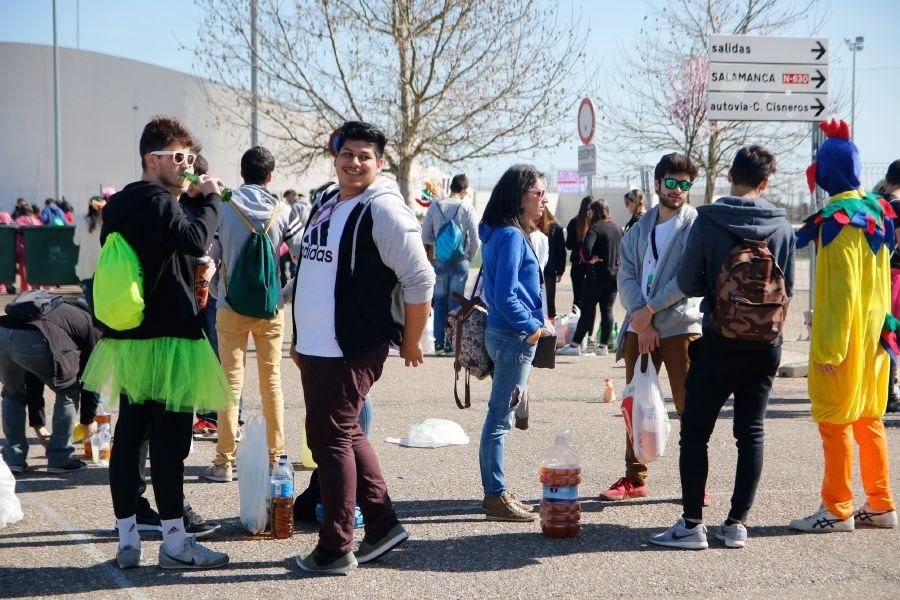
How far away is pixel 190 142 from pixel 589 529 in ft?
9.29

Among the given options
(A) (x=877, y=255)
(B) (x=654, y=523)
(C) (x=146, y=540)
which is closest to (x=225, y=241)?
(C) (x=146, y=540)

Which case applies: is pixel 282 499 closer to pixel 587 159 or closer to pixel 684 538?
pixel 684 538

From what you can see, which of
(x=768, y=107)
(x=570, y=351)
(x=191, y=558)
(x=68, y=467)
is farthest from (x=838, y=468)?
(x=570, y=351)

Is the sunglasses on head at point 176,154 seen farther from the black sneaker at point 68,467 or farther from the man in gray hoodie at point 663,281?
the black sneaker at point 68,467

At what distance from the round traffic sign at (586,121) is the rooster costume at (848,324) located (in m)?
7.73

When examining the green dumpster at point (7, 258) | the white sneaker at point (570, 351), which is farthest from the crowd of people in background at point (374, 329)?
the green dumpster at point (7, 258)

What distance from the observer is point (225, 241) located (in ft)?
20.5

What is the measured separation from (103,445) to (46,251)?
14181mm

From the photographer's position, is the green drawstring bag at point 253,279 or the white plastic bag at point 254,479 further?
the green drawstring bag at point 253,279

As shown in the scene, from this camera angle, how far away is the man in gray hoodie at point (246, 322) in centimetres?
623

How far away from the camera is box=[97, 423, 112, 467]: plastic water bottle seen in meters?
6.67

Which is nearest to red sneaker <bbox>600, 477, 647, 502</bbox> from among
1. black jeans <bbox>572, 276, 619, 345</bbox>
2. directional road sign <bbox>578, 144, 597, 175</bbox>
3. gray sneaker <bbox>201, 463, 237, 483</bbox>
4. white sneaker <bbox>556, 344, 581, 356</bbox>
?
gray sneaker <bbox>201, 463, 237, 483</bbox>

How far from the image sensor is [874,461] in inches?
211

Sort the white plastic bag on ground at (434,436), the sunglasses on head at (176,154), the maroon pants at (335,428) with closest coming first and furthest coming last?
the maroon pants at (335,428) < the sunglasses on head at (176,154) < the white plastic bag on ground at (434,436)
